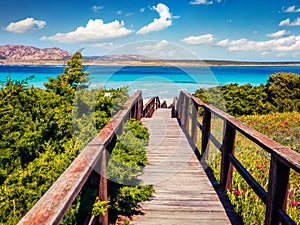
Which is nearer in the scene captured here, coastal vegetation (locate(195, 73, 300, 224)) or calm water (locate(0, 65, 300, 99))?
coastal vegetation (locate(195, 73, 300, 224))

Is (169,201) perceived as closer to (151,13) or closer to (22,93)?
(22,93)

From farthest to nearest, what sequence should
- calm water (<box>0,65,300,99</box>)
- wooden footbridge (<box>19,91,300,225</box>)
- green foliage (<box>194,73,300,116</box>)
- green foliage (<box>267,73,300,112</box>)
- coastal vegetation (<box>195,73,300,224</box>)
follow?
1. green foliage (<box>267,73,300,112</box>)
2. green foliage (<box>194,73,300,116</box>)
3. calm water (<box>0,65,300,99</box>)
4. coastal vegetation (<box>195,73,300,224</box>)
5. wooden footbridge (<box>19,91,300,225</box>)

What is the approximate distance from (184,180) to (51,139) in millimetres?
2055

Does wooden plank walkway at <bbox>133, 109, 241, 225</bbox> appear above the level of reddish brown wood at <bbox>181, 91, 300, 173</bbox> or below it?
below

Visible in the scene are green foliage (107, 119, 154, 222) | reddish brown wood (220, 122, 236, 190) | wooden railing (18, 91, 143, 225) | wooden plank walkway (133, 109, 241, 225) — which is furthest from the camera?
reddish brown wood (220, 122, 236, 190)

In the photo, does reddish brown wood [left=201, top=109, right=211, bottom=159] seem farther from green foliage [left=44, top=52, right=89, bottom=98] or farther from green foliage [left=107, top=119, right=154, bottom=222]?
green foliage [left=44, top=52, right=89, bottom=98]

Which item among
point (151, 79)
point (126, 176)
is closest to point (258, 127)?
point (126, 176)

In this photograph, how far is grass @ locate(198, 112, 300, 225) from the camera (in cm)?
326

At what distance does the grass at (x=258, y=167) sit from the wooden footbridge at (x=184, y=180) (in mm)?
145

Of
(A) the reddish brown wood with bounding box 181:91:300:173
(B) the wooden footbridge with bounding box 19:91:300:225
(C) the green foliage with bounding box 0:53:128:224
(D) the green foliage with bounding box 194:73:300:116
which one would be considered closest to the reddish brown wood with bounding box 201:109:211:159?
(B) the wooden footbridge with bounding box 19:91:300:225

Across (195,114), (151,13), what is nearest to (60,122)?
(195,114)

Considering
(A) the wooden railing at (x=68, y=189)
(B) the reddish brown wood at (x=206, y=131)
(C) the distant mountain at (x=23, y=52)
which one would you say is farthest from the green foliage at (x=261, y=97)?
(C) the distant mountain at (x=23, y=52)

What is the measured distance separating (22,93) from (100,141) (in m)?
0.98

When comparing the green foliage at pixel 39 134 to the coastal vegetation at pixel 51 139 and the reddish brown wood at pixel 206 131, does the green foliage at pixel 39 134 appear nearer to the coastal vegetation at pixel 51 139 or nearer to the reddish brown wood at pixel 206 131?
the coastal vegetation at pixel 51 139
